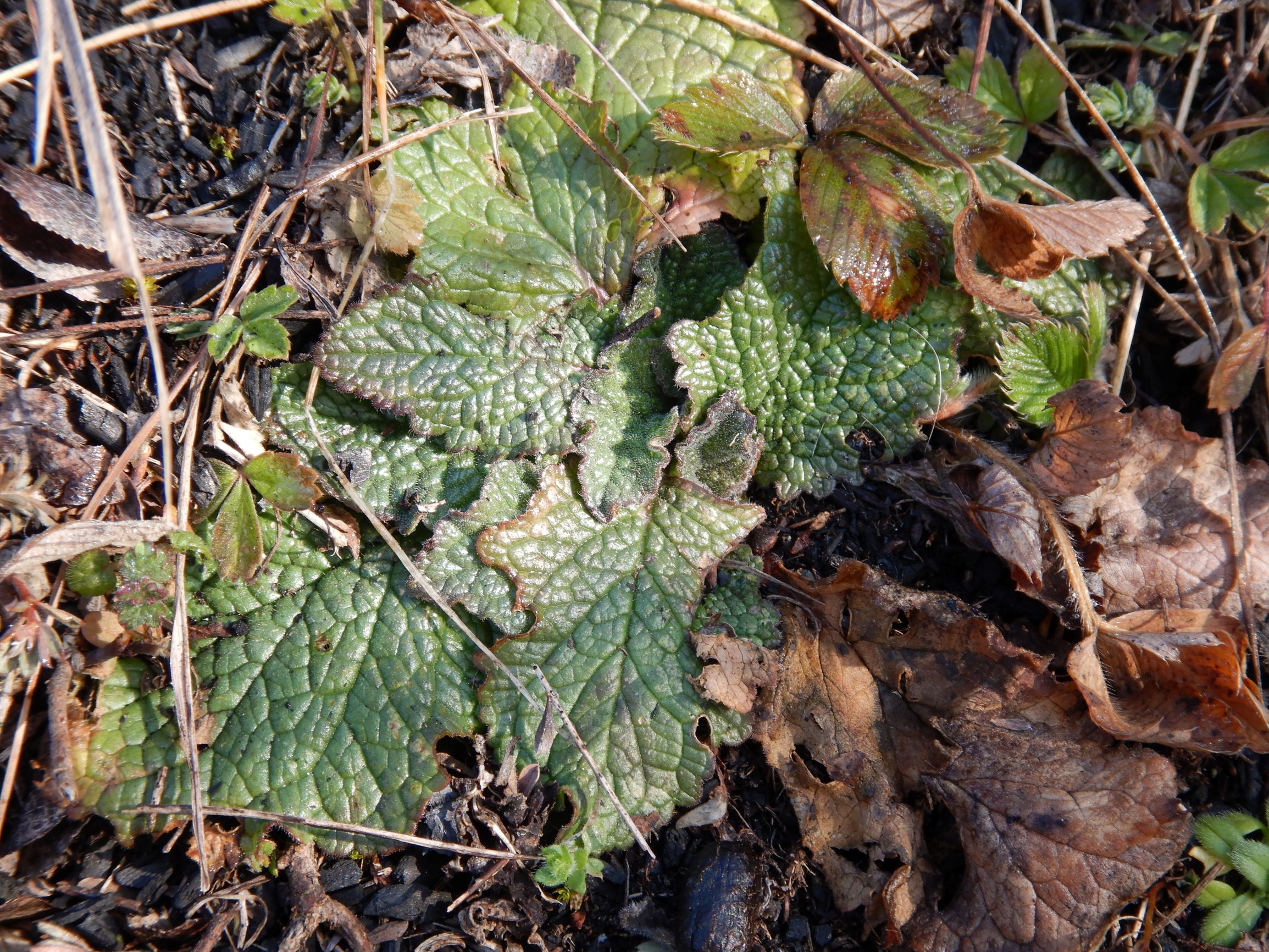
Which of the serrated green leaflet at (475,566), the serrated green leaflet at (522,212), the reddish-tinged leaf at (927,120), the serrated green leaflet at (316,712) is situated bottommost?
the serrated green leaflet at (316,712)

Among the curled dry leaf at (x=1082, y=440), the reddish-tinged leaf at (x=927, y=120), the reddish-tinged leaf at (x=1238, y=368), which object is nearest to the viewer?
the curled dry leaf at (x=1082, y=440)

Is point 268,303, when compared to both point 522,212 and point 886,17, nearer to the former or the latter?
point 522,212

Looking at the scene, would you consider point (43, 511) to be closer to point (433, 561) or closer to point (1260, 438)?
point (433, 561)

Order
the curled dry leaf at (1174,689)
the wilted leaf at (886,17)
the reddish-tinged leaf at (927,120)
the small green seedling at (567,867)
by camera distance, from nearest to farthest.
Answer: the small green seedling at (567,867), the curled dry leaf at (1174,689), the reddish-tinged leaf at (927,120), the wilted leaf at (886,17)

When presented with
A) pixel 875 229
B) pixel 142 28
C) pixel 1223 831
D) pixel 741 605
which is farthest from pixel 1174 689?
pixel 142 28

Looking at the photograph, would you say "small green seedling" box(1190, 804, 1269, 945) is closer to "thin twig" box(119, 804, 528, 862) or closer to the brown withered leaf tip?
the brown withered leaf tip

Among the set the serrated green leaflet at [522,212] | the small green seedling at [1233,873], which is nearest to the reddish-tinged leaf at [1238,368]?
the small green seedling at [1233,873]

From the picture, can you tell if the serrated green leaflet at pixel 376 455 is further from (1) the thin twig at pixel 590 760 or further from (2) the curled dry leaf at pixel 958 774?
(2) the curled dry leaf at pixel 958 774
